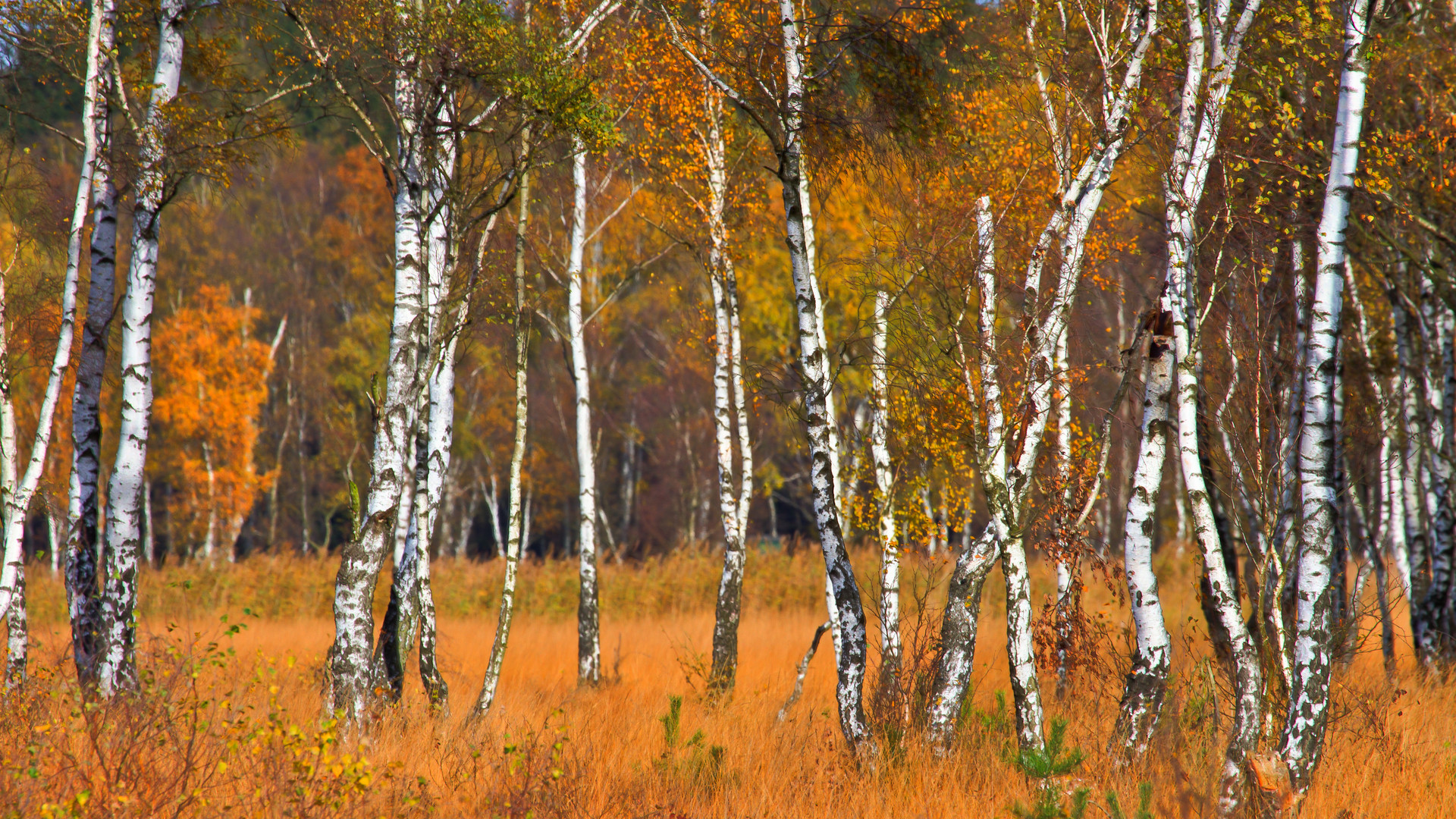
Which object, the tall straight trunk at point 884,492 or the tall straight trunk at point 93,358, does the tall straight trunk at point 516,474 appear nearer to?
the tall straight trunk at point 93,358

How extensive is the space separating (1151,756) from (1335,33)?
18.4 feet


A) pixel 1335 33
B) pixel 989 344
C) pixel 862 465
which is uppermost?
pixel 1335 33

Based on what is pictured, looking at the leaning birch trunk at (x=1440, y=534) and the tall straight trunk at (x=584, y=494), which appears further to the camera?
the tall straight trunk at (x=584, y=494)

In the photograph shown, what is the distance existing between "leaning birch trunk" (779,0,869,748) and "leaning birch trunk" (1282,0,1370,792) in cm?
244

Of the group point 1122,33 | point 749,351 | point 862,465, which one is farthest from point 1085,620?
point 749,351

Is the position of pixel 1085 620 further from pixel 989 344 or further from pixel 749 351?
pixel 749 351

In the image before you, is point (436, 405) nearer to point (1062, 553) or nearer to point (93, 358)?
point (93, 358)

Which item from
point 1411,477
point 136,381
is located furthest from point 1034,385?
point 136,381

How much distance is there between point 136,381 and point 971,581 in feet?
21.3

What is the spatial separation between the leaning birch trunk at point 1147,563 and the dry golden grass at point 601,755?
26cm

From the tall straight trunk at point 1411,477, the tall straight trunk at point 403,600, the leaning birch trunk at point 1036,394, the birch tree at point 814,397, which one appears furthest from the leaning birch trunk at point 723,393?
the tall straight trunk at point 1411,477

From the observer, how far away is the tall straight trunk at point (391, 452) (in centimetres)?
597

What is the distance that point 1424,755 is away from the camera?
20.1 feet

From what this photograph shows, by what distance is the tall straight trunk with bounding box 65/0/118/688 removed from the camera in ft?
23.1
